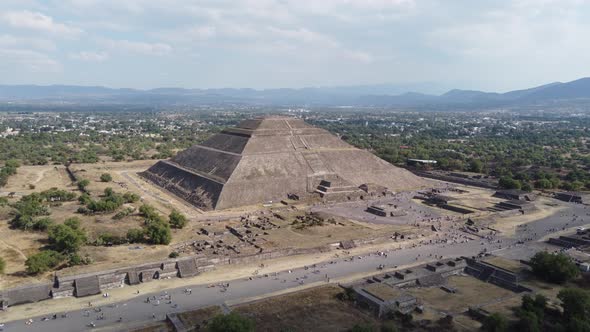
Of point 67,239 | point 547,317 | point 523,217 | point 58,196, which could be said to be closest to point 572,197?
point 523,217

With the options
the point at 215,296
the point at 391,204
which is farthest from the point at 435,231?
the point at 215,296

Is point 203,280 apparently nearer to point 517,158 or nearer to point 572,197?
point 572,197

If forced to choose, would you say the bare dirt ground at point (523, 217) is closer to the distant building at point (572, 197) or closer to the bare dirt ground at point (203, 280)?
the distant building at point (572, 197)

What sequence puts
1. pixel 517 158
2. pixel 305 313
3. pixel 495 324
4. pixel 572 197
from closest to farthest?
pixel 495 324, pixel 305 313, pixel 572 197, pixel 517 158

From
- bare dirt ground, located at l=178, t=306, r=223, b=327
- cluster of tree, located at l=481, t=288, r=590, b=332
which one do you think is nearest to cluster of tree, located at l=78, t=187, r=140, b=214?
bare dirt ground, located at l=178, t=306, r=223, b=327

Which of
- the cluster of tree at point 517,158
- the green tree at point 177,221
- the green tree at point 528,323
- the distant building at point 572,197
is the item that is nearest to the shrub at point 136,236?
A: the green tree at point 177,221

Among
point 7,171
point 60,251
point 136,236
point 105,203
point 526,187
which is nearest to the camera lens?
point 60,251

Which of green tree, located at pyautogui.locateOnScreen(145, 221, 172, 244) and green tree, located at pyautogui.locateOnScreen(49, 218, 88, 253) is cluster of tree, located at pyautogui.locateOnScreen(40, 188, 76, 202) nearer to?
green tree, located at pyautogui.locateOnScreen(49, 218, 88, 253)

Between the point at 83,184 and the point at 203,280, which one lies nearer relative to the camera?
the point at 203,280

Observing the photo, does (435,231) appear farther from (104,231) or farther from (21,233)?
(21,233)
